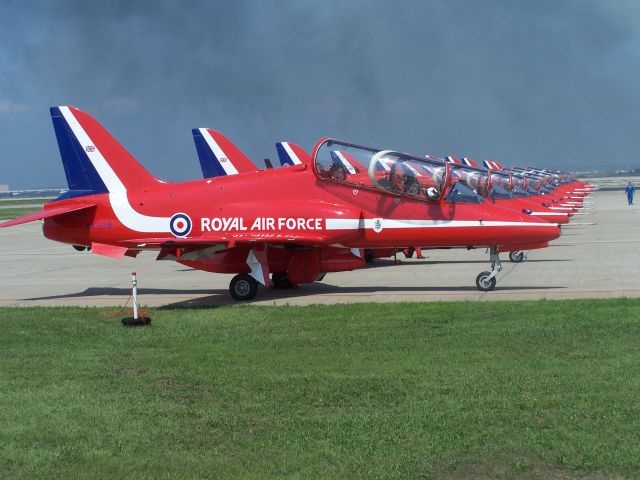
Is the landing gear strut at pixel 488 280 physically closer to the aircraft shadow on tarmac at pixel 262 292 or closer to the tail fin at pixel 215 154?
the aircraft shadow on tarmac at pixel 262 292

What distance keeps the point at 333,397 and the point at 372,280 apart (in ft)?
35.0

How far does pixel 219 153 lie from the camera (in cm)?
2684

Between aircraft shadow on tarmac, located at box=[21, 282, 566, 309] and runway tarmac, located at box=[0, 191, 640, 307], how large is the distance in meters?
0.02

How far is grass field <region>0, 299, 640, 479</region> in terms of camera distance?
20.2ft

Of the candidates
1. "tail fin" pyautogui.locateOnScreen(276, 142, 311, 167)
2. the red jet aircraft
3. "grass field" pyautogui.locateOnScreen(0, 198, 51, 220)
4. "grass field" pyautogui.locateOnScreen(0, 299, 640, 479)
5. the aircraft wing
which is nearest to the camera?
"grass field" pyautogui.locateOnScreen(0, 299, 640, 479)

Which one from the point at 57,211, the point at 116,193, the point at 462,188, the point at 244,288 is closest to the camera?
the point at 244,288

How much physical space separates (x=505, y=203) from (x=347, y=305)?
34.8 ft

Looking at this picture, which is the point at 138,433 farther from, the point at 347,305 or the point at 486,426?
the point at 347,305

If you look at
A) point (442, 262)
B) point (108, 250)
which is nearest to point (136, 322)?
point (108, 250)

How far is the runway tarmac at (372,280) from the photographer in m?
15.6

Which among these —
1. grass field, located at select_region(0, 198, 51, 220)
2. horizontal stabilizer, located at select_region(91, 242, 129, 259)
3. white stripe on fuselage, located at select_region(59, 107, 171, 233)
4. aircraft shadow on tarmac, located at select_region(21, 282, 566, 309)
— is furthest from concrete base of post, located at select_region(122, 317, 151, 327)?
grass field, located at select_region(0, 198, 51, 220)

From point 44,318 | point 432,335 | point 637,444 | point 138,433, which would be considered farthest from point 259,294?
point 637,444

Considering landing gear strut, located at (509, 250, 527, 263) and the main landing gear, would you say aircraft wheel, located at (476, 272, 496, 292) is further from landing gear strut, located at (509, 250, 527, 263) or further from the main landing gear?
landing gear strut, located at (509, 250, 527, 263)

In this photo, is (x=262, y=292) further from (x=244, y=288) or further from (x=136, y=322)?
(x=136, y=322)
